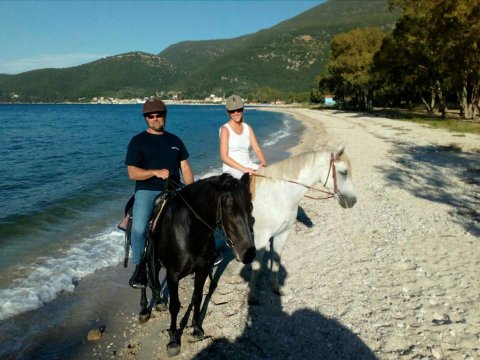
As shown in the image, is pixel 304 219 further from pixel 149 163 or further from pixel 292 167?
pixel 149 163

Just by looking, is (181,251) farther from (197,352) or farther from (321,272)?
(321,272)

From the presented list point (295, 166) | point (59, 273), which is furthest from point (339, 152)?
point (59, 273)

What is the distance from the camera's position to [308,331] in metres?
5.05

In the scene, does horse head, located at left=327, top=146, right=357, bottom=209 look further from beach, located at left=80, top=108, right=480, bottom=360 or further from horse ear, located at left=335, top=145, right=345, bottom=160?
beach, located at left=80, top=108, right=480, bottom=360

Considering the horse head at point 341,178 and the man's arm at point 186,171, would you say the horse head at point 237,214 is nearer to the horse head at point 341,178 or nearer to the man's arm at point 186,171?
the man's arm at point 186,171

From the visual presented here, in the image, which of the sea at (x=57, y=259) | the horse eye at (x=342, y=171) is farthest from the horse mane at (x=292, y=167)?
the sea at (x=57, y=259)

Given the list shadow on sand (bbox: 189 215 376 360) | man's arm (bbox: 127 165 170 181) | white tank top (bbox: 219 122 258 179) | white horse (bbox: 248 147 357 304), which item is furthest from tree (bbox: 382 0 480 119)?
man's arm (bbox: 127 165 170 181)

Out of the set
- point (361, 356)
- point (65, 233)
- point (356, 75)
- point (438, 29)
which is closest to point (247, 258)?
point (361, 356)

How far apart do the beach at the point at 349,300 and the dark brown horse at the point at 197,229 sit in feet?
2.80

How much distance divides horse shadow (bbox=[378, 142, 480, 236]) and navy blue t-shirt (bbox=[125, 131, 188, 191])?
738cm

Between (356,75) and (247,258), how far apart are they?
196 feet

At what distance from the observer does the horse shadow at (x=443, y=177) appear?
980cm

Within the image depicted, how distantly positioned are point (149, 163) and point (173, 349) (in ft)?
8.52

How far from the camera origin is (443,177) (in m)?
13.8
